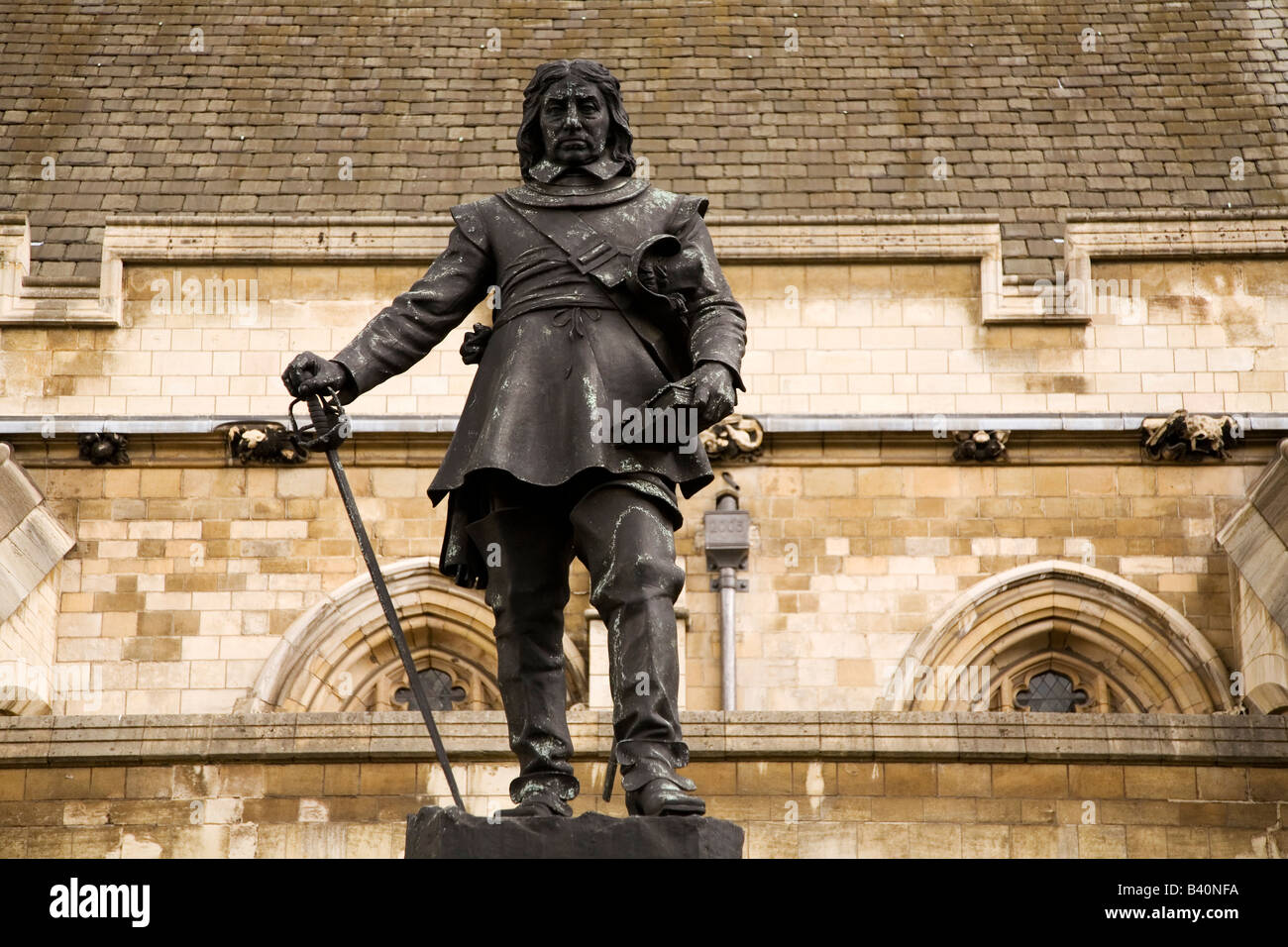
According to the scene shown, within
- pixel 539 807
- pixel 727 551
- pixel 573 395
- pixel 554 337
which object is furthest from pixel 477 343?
pixel 727 551

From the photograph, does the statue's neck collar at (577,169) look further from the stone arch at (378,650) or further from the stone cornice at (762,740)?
the stone arch at (378,650)

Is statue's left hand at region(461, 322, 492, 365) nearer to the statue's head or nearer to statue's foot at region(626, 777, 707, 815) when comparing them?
the statue's head

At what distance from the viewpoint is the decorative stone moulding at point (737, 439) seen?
56.0 feet

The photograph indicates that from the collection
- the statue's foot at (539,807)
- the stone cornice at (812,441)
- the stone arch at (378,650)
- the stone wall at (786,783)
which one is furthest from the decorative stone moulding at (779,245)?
the statue's foot at (539,807)

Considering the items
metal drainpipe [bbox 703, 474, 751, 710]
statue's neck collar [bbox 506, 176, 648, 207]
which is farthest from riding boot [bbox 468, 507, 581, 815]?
metal drainpipe [bbox 703, 474, 751, 710]

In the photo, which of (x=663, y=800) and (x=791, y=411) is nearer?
(x=663, y=800)

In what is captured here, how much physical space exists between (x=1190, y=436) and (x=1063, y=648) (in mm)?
1777

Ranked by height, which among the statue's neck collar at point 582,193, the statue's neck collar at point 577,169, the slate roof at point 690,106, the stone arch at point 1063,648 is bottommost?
the statue's neck collar at point 582,193

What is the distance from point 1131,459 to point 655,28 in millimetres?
5712

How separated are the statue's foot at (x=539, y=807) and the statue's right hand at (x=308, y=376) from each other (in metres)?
1.32

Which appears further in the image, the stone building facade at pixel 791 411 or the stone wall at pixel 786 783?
the stone building facade at pixel 791 411

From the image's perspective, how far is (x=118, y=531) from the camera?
674 inches

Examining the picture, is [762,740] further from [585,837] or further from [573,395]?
[585,837]

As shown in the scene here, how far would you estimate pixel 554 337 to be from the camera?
22.3ft
